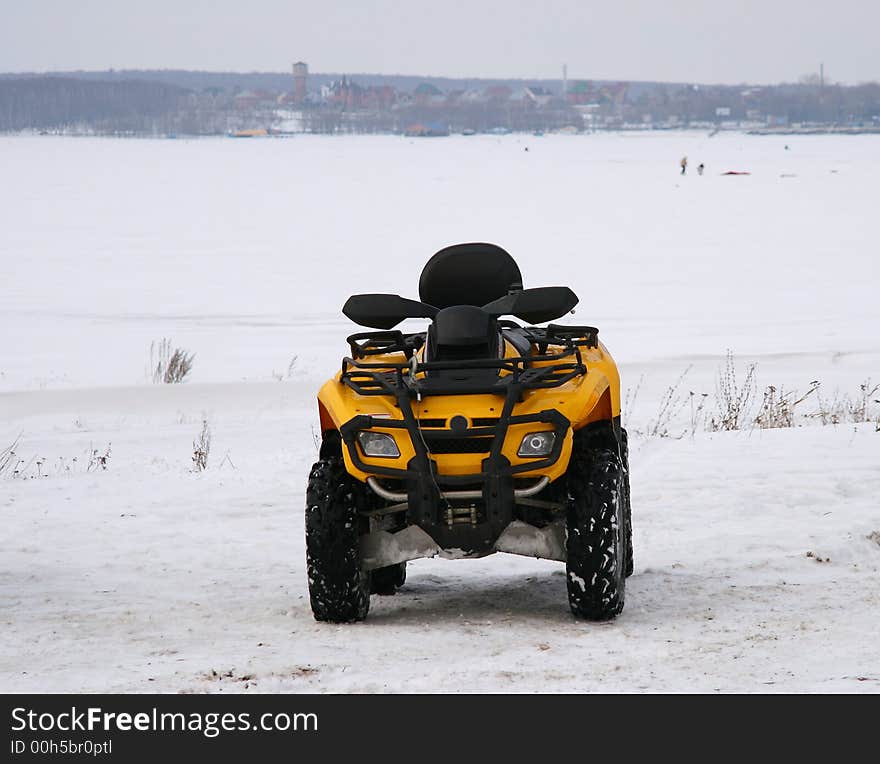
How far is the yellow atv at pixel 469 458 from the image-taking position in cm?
564

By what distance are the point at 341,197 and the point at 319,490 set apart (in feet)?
154

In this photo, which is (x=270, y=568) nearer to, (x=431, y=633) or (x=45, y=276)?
(x=431, y=633)

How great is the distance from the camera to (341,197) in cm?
5219

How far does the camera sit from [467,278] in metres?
6.65

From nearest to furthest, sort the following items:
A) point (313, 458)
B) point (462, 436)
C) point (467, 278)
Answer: point (462, 436), point (467, 278), point (313, 458)

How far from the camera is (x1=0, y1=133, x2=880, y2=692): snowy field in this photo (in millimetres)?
5324

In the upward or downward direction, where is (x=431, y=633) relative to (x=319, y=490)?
downward

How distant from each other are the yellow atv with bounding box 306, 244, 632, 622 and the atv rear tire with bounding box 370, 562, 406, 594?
2.03ft

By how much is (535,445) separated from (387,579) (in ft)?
4.99

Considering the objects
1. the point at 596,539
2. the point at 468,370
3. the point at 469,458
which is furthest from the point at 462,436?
the point at 596,539

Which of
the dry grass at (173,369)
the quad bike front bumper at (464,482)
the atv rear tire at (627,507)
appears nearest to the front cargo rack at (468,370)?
the quad bike front bumper at (464,482)

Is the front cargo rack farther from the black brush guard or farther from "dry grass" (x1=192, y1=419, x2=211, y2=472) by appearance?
"dry grass" (x1=192, y1=419, x2=211, y2=472)

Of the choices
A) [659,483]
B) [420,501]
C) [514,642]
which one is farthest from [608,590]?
[659,483]

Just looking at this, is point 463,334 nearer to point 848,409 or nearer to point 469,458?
point 469,458
